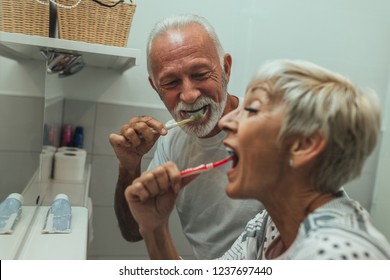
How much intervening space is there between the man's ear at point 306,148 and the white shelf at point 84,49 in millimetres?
407

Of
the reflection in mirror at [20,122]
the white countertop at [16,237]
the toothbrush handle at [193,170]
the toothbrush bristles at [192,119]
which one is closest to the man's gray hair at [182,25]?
the toothbrush bristles at [192,119]

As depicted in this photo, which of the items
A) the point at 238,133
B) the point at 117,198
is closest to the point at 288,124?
the point at 238,133

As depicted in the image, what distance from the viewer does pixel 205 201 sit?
83 centimetres

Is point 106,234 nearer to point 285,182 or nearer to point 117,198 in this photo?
point 117,198

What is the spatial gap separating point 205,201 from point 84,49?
431 millimetres

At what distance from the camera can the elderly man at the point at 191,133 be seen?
2.57ft

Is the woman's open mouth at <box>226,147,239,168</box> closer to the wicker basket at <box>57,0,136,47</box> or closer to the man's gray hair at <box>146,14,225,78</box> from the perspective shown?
the man's gray hair at <box>146,14,225,78</box>

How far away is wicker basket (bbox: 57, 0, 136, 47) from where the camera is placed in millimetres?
875

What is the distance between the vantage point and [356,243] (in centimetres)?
60

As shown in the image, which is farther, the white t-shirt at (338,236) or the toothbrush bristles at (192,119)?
the toothbrush bristles at (192,119)

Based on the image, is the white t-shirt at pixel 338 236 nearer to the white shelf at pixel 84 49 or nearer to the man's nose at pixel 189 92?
the man's nose at pixel 189 92

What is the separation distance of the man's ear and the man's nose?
0.23 metres

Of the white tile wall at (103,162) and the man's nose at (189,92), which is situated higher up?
the man's nose at (189,92)

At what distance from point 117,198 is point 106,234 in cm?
10
